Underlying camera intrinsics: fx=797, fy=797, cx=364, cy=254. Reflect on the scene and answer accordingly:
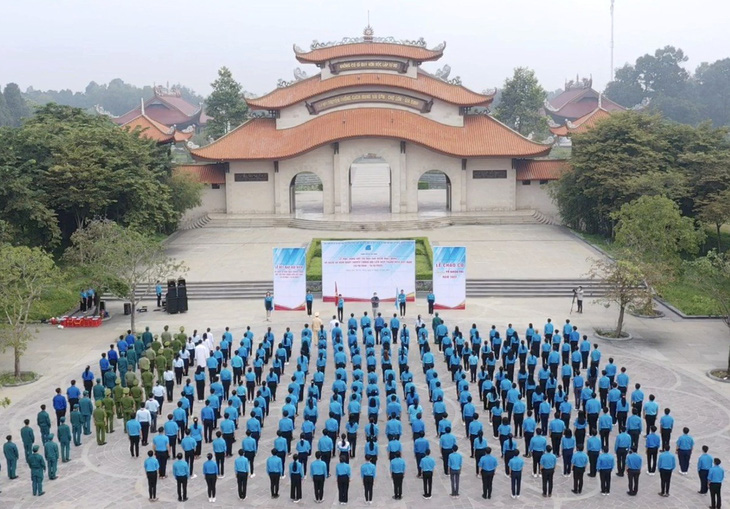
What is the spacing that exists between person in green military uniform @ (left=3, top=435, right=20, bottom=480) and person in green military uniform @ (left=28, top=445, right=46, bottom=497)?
0.48 m

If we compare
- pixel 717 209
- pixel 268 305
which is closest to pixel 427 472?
pixel 268 305

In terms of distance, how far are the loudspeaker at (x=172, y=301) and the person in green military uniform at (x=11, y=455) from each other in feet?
37.7

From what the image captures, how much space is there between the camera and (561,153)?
60.1 metres

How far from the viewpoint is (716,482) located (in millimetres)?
11750

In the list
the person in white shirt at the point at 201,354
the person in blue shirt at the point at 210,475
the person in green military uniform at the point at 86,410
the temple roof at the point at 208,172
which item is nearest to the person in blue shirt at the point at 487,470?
the person in blue shirt at the point at 210,475

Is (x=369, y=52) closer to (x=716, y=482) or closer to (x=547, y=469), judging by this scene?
(x=547, y=469)

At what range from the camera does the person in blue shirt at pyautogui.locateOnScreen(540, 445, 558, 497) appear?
12.3 metres

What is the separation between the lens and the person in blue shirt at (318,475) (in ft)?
39.9

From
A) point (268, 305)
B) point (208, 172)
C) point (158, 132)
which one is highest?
point (158, 132)

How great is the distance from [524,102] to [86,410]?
58.9 metres

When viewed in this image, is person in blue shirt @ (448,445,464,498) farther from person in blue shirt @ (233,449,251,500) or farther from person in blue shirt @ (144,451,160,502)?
person in blue shirt @ (144,451,160,502)

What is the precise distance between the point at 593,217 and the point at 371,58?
1454 cm

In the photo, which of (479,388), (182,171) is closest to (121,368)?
(479,388)

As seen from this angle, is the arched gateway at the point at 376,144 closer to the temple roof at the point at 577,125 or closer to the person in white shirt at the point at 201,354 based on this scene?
the temple roof at the point at 577,125
